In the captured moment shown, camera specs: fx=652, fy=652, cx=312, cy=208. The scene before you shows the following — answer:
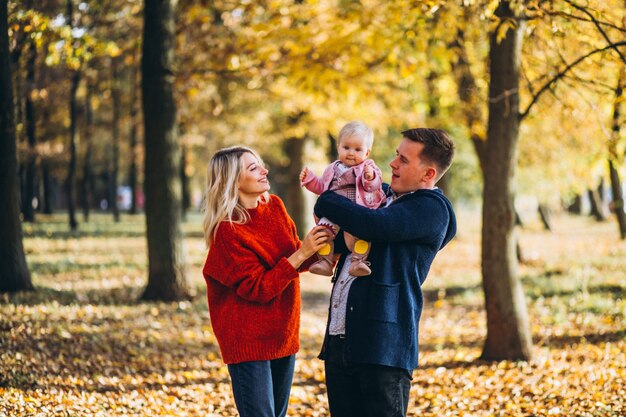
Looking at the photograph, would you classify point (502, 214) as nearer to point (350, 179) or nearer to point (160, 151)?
point (350, 179)

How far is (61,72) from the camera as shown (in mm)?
18797

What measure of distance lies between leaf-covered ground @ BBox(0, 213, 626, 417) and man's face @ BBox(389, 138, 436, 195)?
3.53m

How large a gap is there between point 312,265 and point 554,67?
15.9 feet

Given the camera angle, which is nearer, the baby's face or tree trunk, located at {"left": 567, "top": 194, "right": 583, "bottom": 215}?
the baby's face

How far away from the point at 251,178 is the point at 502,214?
487 cm

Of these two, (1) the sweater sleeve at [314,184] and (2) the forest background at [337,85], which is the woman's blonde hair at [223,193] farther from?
(2) the forest background at [337,85]

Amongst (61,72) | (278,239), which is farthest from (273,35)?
(61,72)

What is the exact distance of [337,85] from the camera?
11.8 meters

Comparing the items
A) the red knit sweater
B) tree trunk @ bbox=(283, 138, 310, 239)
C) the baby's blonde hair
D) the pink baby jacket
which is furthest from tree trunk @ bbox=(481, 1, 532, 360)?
tree trunk @ bbox=(283, 138, 310, 239)

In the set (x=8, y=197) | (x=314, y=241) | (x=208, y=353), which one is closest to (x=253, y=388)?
(x=314, y=241)

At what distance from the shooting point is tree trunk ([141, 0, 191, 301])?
34.9 ft

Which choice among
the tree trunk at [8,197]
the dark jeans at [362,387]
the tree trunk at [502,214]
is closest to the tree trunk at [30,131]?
the tree trunk at [8,197]

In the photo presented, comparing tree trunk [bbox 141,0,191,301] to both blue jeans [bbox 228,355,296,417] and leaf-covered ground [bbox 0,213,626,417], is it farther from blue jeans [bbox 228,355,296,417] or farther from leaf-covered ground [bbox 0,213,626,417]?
blue jeans [bbox 228,355,296,417]

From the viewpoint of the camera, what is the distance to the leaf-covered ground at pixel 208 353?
624 cm
